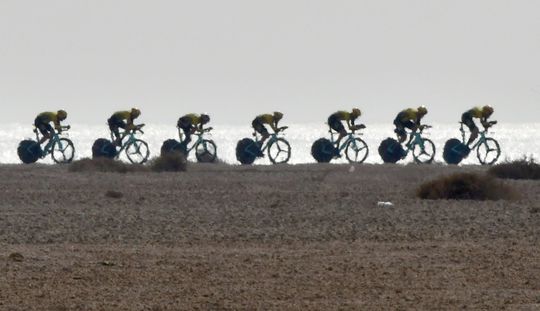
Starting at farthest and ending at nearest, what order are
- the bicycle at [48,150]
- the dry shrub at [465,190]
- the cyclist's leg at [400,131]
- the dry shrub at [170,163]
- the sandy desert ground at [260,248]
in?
the cyclist's leg at [400,131]
the bicycle at [48,150]
the dry shrub at [170,163]
the dry shrub at [465,190]
the sandy desert ground at [260,248]

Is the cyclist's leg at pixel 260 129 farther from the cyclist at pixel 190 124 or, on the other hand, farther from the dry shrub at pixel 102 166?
the dry shrub at pixel 102 166

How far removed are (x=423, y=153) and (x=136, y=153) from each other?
6675 mm

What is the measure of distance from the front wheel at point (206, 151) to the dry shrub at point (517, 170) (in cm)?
811

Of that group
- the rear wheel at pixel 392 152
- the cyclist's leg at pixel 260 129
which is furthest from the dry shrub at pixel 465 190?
the cyclist's leg at pixel 260 129

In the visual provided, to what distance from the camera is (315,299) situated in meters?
14.4

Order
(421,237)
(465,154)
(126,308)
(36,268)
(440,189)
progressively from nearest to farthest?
(126,308) < (36,268) < (421,237) < (440,189) < (465,154)

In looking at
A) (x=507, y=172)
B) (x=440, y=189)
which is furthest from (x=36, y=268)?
(x=507, y=172)

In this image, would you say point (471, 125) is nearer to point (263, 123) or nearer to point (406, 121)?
point (406, 121)

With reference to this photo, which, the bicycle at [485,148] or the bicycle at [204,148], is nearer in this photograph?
the bicycle at [204,148]

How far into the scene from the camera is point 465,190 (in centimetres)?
2853

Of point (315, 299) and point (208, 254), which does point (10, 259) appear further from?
point (315, 299)

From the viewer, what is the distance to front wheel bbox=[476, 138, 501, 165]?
43.3m

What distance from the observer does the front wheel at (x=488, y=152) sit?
43312 mm

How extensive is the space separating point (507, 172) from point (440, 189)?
9.14m
